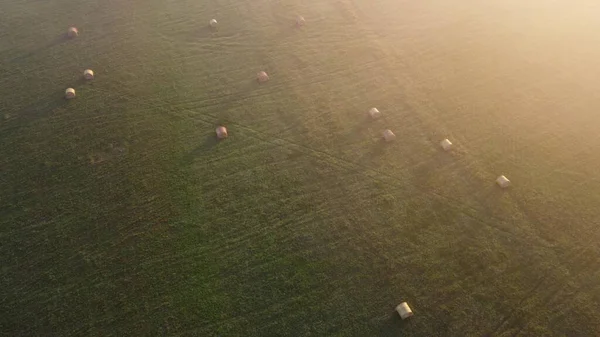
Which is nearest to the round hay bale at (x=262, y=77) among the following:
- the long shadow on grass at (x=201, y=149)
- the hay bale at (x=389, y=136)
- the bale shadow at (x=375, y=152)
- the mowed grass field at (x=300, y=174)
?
the mowed grass field at (x=300, y=174)

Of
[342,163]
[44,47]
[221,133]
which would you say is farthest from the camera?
[44,47]

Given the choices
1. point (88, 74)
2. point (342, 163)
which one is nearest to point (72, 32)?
point (88, 74)

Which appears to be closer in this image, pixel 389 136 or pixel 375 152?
pixel 375 152

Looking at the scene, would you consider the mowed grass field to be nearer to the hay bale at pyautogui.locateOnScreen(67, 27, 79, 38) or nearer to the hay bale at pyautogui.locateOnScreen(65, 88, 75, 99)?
the hay bale at pyautogui.locateOnScreen(65, 88, 75, 99)

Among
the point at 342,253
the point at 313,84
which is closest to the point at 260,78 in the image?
the point at 313,84

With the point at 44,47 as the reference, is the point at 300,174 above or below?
above

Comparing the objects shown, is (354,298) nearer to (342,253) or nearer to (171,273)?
(342,253)

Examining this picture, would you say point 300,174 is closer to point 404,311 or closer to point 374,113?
point 374,113

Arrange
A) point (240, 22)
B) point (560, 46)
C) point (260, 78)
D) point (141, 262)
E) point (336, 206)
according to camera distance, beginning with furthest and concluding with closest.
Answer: point (240, 22), point (560, 46), point (260, 78), point (336, 206), point (141, 262)
